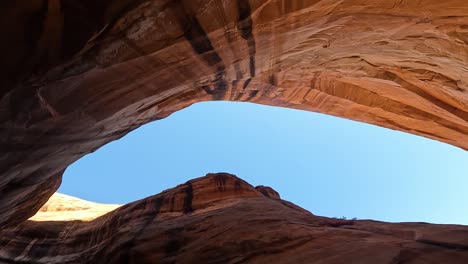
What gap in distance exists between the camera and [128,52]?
4773 millimetres

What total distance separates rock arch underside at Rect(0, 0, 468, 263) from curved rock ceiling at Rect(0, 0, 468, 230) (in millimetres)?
25

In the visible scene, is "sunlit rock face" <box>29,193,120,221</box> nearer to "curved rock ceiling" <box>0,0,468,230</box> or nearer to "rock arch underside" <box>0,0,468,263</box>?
"rock arch underside" <box>0,0,468,263</box>

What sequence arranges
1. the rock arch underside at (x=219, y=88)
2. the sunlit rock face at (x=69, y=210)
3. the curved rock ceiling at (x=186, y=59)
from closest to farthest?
1. the curved rock ceiling at (x=186, y=59)
2. the rock arch underside at (x=219, y=88)
3. the sunlit rock face at (x=69, y=210)

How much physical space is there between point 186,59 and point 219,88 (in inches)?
149

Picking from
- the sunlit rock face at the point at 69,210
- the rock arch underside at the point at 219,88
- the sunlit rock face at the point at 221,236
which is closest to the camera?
the rock arch underside at the point at 219,88

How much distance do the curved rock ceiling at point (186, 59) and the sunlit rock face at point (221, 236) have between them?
3.09m

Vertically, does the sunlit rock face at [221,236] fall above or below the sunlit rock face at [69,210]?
below

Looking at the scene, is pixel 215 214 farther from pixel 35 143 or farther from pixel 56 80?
pixel 56 80

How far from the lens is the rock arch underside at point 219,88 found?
4.23 m

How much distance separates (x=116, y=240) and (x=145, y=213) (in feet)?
5.54

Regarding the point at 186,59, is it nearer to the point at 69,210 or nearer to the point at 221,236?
the point at 221,236

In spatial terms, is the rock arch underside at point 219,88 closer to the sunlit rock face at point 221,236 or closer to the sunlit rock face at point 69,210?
the sunlit rock face at point 221,236

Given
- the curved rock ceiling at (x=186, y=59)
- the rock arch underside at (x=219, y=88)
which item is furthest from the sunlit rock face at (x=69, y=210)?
the curved rock ceiling at (x=186, y=59)

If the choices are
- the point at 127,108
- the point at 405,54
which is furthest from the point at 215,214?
the point at 405,54
